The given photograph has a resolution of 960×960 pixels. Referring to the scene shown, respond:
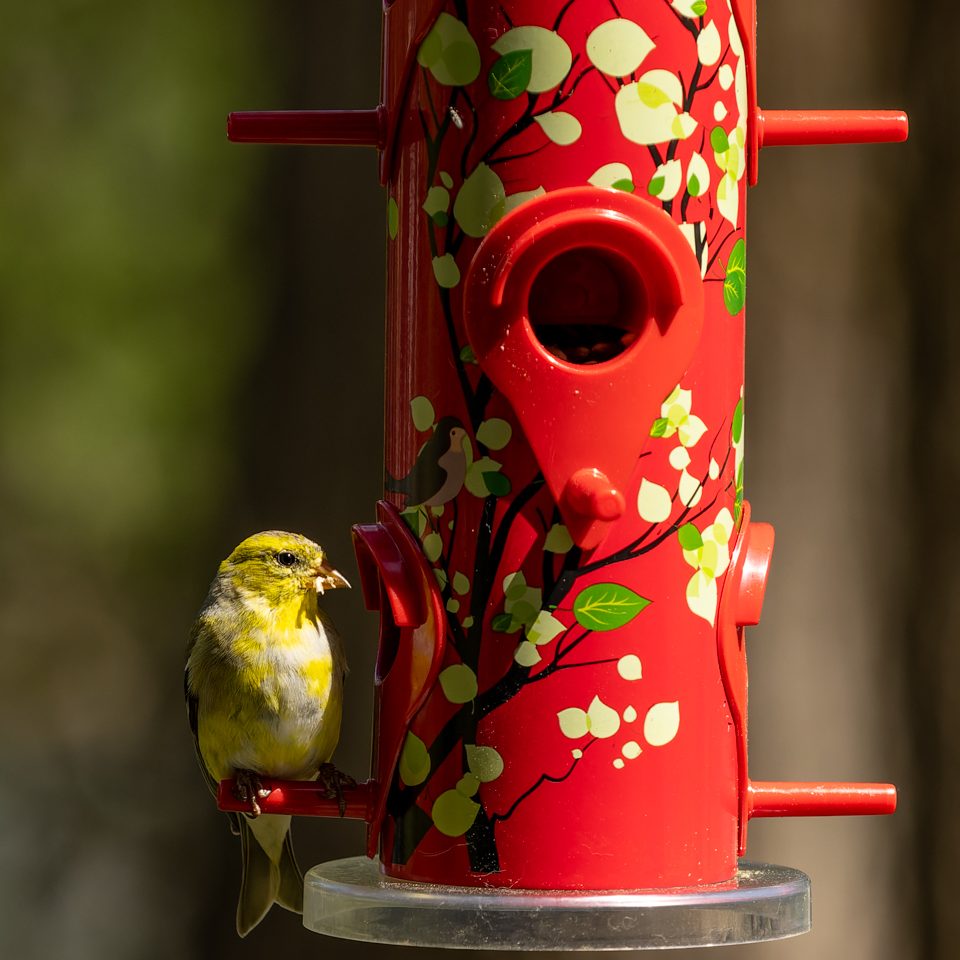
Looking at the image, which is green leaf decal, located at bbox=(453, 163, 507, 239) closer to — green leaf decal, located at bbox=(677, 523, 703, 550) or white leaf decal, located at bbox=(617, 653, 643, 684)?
green leaf decal, located at bbox=(677, 523, 703, 550)

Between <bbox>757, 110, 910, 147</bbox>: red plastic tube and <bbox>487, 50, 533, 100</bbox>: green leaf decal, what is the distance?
595 mm

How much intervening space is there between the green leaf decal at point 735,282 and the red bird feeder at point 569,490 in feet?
0.05

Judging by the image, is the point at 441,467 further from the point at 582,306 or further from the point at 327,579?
the point at 327,579

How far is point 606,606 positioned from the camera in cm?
281

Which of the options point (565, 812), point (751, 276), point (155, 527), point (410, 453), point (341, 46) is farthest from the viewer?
point (155, 527)

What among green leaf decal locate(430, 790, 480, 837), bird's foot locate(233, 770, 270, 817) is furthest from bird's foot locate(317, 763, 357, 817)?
green leaf decal locate(430, 790, 480, 837)

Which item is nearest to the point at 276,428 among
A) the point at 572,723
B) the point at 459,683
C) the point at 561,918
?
the point at 459,683

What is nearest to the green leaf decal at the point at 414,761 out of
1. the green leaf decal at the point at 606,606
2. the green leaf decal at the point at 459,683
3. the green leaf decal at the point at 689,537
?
the green leaf decal at the point at 459,683

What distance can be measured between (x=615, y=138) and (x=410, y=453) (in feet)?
2.20

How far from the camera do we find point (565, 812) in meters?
2.76

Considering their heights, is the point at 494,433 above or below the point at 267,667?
above

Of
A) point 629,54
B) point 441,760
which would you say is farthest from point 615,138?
point 441,760

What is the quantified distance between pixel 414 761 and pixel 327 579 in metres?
0.81

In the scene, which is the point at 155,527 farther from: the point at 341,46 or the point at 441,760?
the point at 441,760
